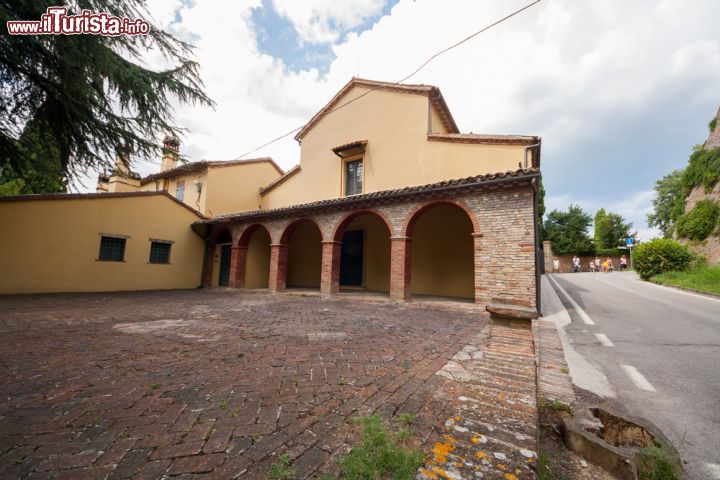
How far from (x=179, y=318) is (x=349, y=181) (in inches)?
370

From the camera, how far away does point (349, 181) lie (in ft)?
43.8

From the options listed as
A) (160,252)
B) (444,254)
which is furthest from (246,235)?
(444,254)

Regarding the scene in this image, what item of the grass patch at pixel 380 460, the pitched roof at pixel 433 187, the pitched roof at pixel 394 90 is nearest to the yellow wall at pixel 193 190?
the pitched roof at pixel 433 187

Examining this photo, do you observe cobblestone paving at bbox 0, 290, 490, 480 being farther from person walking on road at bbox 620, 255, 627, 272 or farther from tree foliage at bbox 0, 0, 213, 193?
person walking on road at bbox 620, 255, 627, 272

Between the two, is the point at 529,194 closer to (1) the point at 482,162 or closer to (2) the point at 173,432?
(1) the point at 482,162

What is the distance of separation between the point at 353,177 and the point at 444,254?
5.67 meters

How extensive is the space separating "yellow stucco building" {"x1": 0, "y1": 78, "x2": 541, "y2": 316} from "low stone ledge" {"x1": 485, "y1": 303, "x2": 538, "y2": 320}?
4002 mm

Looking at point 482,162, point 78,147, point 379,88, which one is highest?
point 379,88

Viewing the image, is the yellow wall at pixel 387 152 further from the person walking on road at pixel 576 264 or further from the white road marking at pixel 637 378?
the person walking on road at pixel 576 264

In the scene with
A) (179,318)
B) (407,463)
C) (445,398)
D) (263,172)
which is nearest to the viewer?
(407,463)

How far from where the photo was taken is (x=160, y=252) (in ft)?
41.2

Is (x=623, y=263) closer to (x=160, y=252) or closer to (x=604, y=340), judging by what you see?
(x=604, y=340)

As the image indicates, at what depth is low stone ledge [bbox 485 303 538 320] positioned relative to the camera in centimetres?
297

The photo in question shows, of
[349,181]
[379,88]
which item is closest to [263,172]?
[349,181]
